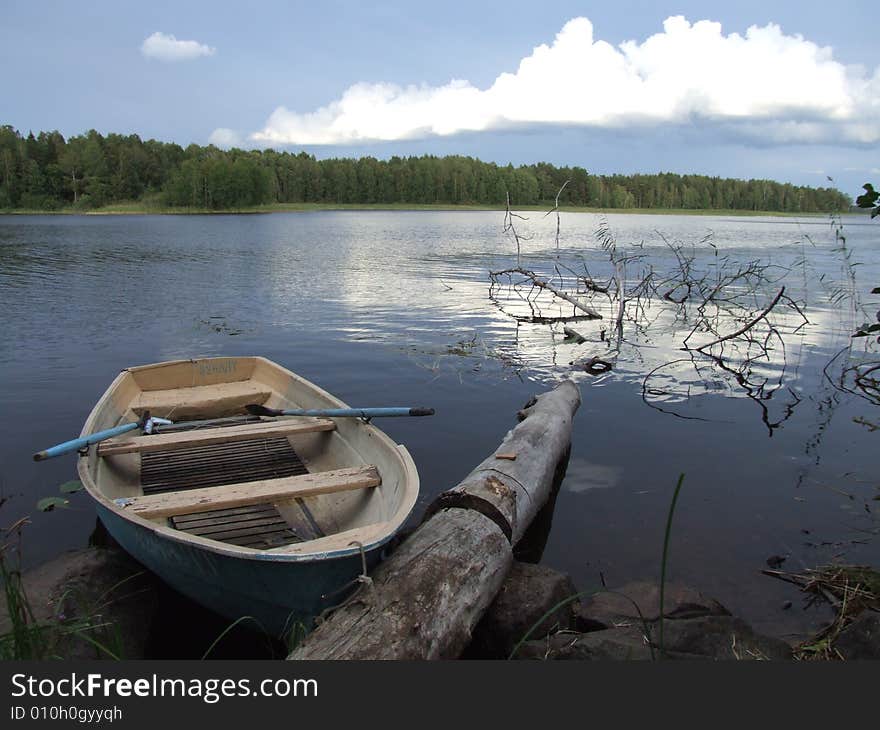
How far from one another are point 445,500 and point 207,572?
1.72m

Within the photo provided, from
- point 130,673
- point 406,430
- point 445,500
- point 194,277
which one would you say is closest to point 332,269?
point 194,277

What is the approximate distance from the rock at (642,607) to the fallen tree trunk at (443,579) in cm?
62

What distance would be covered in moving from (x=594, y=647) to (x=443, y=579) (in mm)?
904

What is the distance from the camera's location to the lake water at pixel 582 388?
6.09 metres

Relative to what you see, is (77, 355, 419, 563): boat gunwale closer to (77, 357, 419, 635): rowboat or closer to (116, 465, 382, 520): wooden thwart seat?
(77, 357, 419, 635): rowboat

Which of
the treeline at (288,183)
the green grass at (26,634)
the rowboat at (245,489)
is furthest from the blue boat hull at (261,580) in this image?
the treeline at (288,183)

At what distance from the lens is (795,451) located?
26.8 ft

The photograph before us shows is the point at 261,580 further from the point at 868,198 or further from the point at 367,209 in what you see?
the point at 367,209

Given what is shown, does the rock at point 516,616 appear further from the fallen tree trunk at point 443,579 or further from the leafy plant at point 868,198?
the leafy plant at point 868,198

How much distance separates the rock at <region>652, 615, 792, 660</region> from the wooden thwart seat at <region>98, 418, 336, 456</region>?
150 inches

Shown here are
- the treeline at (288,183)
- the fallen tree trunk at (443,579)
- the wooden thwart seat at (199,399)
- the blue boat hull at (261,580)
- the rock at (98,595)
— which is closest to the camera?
the fallen tree trunk at (443,579)

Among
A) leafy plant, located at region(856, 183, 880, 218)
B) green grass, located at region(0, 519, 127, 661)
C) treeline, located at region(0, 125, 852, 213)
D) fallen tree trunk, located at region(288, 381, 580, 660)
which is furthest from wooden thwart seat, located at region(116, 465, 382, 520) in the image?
treeline, located at region(0, 125, 852, 213)

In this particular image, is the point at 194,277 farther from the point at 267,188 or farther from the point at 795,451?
the point at 267,188

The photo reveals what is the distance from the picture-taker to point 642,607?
461 cm
